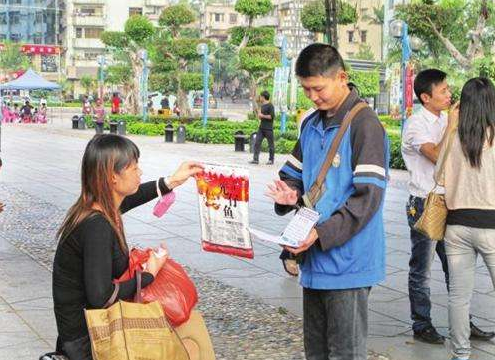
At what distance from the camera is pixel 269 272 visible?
22.6 feet

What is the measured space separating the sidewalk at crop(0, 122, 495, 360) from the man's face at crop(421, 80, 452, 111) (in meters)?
1.41

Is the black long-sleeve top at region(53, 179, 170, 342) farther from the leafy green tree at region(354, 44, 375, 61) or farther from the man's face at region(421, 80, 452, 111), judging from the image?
the leafy green tree at region(354, 44, 375, 61)

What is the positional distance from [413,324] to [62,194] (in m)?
7.87

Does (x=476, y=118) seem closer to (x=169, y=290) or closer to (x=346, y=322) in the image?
(x=346, y=322)

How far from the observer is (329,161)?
300cm

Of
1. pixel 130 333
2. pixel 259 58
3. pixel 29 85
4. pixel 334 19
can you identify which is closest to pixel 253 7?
pixel 259 58

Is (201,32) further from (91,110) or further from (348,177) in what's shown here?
(348,177)

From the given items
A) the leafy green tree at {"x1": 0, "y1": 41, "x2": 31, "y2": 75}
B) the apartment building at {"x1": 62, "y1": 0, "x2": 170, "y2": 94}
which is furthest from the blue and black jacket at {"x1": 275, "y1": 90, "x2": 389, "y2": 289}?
the apartment building at {"x1": 62, "y1": 0, "x2": 170, "y2": 94}

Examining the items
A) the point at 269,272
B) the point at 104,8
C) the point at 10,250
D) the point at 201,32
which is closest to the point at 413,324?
the point at 269,272

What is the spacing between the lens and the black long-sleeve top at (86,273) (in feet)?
9.04

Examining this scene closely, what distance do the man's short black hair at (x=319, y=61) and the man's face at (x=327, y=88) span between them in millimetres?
18

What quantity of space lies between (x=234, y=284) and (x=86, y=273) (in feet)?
12.3

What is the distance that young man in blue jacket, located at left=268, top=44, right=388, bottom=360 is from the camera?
2906 mm

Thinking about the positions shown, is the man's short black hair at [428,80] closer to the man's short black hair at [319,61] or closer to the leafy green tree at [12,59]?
the man's short black hair at [319,61]
